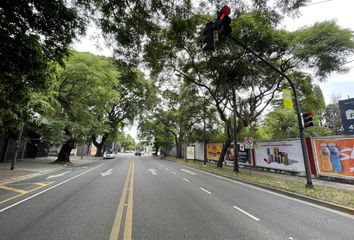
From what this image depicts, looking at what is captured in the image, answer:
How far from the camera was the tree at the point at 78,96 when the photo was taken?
58.3ft

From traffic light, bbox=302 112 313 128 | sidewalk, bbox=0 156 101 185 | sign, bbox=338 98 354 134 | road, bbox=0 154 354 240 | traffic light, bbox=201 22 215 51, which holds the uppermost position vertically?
traffic light, bbox=201 22 215 51

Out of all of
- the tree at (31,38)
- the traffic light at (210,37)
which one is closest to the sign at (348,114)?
the traffic light at (210,37)

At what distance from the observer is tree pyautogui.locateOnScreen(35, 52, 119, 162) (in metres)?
17.8

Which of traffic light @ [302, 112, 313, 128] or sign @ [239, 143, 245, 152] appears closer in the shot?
traffic light @ [302, 112, 313, 128]

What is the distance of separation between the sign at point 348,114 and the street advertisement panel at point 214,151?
15862 mm

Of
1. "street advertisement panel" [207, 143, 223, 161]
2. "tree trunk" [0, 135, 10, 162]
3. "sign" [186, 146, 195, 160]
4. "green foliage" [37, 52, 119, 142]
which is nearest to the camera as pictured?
"green foliage" [37, 52, 119, 142]

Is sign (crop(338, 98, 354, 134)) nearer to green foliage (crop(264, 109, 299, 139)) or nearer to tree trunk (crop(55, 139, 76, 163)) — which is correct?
green foliage (crop(264, 109, 299, 139))

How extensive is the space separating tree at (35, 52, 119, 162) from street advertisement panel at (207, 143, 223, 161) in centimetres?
1606

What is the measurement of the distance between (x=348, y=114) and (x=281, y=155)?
18.0ft

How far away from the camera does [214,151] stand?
28.8 meters

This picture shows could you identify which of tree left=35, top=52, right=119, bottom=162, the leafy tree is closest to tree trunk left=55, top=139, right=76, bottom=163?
tree left=35, top=52, right=119, bottom=162

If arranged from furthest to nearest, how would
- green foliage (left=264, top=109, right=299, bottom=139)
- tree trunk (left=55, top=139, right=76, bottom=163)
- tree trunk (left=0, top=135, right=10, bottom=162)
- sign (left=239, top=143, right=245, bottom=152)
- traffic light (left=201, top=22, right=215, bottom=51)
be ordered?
green foliage (left=264, top=109, right=299, bottom=139) → tree trunk (left=55, top=139, right=76, bottom=163) → sign (left=239, top=143, right=245, bottom=152) → tree trunk (left=0, top=135, right=10, bottom=162) → traffic light (left=201, top=22, right=215, bottom=51)

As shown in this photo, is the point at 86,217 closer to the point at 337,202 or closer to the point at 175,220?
the point at 175,220

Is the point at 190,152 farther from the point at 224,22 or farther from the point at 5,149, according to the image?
the point at 224,22
